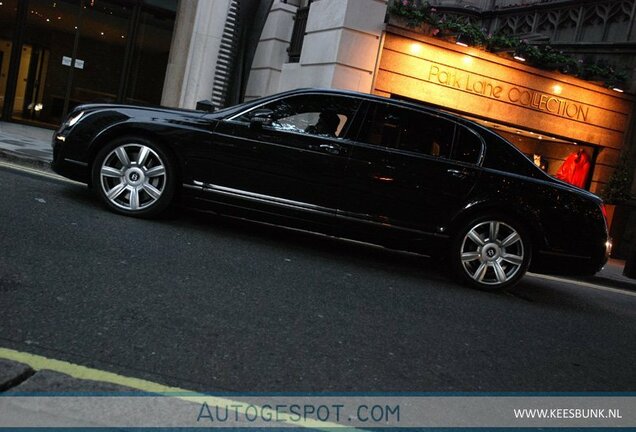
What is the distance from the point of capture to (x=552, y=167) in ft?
49.7

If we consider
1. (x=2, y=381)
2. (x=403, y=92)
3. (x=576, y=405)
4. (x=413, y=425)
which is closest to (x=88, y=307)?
(x=2, y=381)

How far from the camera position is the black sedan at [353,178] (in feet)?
19.0

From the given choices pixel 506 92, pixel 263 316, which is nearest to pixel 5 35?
pixel 506 92

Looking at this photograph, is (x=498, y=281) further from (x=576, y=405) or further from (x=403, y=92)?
(x=403, y=92)

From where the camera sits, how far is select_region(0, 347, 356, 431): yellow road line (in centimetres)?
259

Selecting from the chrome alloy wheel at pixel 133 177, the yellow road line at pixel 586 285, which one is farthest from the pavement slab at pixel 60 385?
the yellow road line at pixel 586 285

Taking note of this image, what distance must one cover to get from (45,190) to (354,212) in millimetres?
3565

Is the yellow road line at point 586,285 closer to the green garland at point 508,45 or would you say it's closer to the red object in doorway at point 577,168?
the green garland at point 508,45

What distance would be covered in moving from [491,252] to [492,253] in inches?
0.6

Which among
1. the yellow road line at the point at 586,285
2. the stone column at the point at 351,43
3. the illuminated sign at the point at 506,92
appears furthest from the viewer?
the illuminated sign at the point at 506,92

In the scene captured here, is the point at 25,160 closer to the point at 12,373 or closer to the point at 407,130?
the point at 407,130

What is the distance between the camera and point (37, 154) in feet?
29.9

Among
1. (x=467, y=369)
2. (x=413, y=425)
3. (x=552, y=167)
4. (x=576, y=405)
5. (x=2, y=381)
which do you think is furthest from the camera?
(x=552, y=167)

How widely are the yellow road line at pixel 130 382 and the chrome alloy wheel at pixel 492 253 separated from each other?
3.62 metres
